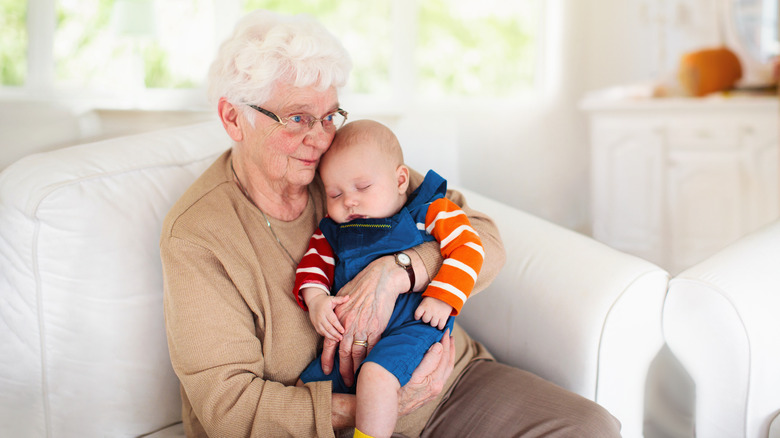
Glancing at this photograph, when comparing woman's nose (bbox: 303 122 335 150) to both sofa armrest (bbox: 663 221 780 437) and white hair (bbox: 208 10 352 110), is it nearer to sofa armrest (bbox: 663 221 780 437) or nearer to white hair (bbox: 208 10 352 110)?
white hair (bbox: 208 10 352 110)

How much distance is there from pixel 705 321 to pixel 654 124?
2.28m

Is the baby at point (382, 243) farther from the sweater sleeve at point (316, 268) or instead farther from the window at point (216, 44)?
the window at point (216, 44)

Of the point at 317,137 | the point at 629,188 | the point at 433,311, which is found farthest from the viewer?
the point at 629,188

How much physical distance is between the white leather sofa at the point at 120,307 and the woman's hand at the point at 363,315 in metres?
0.42

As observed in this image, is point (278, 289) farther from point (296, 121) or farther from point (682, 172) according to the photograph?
point (682, 172)

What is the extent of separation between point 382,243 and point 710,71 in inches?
107

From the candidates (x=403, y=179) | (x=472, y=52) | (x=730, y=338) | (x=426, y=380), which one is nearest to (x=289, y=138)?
(x=403, y=179)

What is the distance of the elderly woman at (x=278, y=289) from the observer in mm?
1108

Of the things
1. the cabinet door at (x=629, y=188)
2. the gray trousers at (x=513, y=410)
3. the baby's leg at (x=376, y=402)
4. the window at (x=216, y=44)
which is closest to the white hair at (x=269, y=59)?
the baby's leg at (x=376, y=402)

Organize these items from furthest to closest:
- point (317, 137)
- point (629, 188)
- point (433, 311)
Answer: point (629, 188) → point (317, 137) → point (433, 311)

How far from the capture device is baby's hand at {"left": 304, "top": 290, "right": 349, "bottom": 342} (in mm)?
1152

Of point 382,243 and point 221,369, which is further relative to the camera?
point 382,243

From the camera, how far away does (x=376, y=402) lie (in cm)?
107

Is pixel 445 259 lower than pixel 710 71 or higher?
lower
